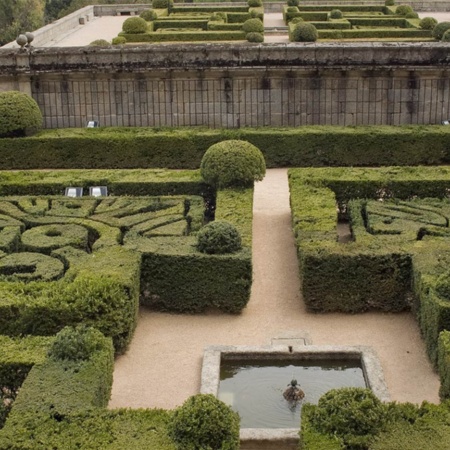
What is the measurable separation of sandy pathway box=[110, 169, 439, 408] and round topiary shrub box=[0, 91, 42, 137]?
26.8 feet

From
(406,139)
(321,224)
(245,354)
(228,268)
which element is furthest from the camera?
(406,139)

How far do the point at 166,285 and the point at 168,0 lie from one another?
3298 cm

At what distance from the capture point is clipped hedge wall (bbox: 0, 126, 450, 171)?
20062 millimetres

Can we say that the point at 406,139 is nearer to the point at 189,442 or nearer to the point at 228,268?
the point at 228,268

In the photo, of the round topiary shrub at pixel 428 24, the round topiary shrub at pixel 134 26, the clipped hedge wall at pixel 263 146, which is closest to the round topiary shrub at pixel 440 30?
the round topiary shrub at pixel 428 24

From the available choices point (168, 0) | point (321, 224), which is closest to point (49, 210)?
point (321, 224)

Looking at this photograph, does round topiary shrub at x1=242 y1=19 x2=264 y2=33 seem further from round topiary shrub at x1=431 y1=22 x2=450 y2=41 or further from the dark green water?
the dark green water

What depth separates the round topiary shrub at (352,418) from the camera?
27.9 ft

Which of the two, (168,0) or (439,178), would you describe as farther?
(168,0)

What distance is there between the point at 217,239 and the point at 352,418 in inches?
204

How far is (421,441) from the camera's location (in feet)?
27.7

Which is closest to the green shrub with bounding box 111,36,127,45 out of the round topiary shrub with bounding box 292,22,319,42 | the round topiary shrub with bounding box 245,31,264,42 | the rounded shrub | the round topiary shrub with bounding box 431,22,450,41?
the round topiary shrub with bounding box 245,31,264,42

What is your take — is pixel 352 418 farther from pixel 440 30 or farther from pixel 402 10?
pixel 402 10

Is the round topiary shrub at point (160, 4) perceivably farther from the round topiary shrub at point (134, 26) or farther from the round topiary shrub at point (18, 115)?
the round topiary shrub at point (18, 115)
